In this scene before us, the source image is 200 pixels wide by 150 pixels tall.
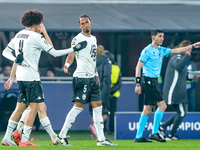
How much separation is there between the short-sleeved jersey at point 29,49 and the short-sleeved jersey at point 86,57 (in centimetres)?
79

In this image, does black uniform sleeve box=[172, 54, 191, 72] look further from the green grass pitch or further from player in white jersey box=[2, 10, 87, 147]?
player in white jersey box=[2, 10, 87, 147]

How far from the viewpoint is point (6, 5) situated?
64.7ft

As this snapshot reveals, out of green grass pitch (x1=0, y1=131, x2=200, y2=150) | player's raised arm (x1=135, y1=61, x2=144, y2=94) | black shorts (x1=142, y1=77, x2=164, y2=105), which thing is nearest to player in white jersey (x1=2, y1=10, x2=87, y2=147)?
green grass pitch (x1=0, y1=131, x2=200, y2=150)

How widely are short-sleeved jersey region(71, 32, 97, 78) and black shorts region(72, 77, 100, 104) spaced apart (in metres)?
0.08

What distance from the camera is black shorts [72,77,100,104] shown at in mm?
10281

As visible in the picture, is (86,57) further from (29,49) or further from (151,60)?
(151,60)

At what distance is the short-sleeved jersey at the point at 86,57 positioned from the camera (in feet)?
33.5

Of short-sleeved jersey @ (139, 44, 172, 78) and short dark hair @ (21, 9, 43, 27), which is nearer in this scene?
short dark hair @ (21, 9, 43, 27)

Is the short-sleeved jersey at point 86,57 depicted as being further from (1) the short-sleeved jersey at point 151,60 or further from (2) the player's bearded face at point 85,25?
(1) the short-sleeved jersey at point 151,60

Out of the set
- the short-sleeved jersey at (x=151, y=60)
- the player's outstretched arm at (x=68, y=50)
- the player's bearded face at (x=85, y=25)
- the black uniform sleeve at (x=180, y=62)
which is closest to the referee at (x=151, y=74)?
the short-sleeved jersey at (x=151, y=60)

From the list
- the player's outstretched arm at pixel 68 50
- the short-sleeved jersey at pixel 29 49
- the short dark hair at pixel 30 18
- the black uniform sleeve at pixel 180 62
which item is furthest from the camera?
the black uniform sleeve at pixel 180 62

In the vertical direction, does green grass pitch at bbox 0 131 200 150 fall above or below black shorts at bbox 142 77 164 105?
below

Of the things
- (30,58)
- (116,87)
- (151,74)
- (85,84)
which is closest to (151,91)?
(151,74)

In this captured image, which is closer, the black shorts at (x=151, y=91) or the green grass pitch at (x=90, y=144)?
the green grass pitch at (x=90, y=144)
